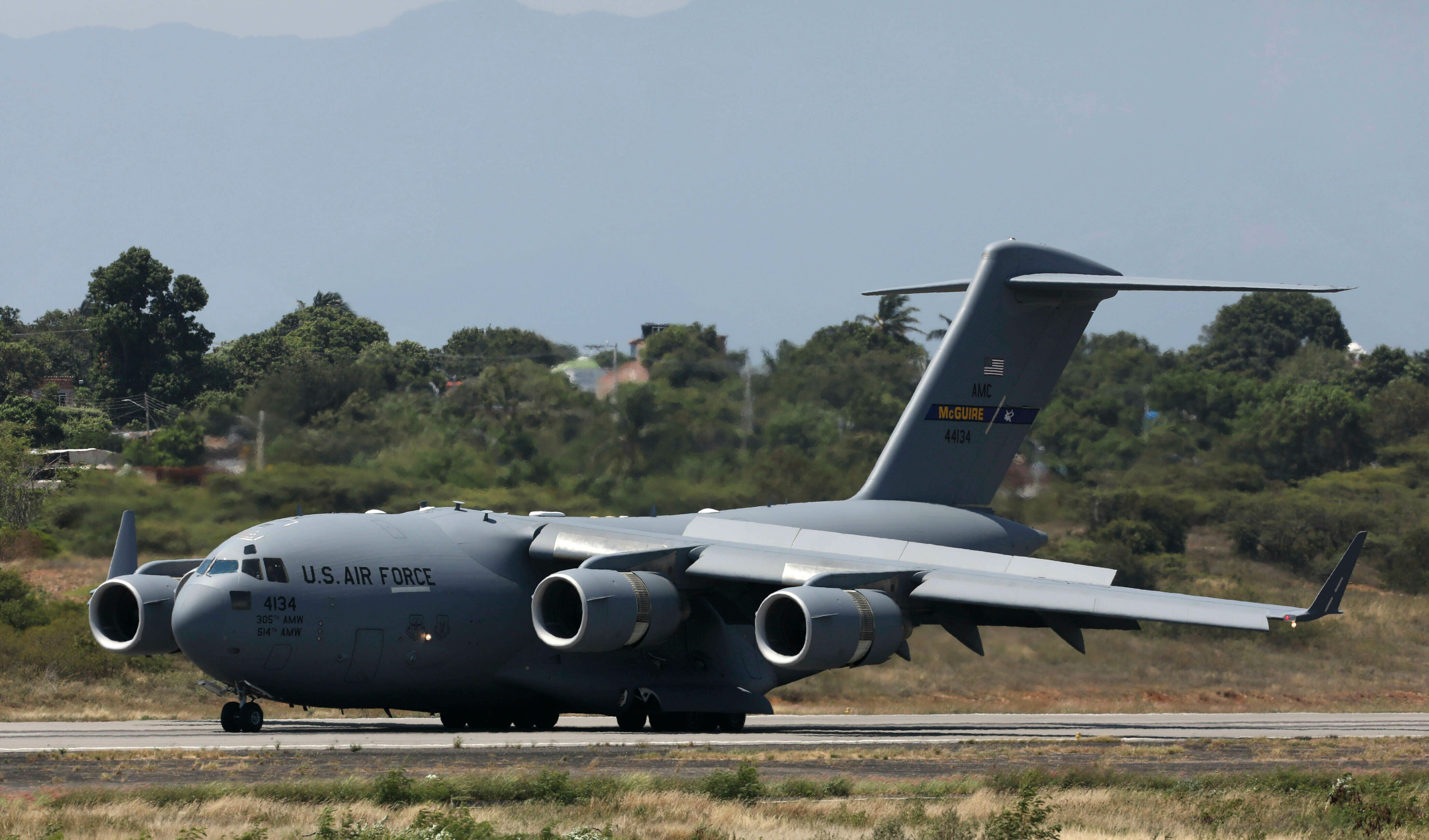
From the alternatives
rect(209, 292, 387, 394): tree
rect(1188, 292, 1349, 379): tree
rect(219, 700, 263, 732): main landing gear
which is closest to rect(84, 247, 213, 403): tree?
rect(209, 292, 387, 394): tree

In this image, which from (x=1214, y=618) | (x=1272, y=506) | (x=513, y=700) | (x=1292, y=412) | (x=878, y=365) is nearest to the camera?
(x=1214, y=618)

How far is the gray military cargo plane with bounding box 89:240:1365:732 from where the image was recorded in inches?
688

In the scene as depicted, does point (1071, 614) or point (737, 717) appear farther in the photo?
point (737, 717)

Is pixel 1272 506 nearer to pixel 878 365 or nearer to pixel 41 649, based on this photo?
pixel 878 365

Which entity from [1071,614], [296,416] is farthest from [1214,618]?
[296,416]

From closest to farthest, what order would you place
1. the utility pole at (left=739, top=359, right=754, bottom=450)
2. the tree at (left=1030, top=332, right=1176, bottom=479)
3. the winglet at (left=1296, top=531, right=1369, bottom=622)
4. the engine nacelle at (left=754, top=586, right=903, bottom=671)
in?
the winglet at (left=1296, top=531, right=1369, bottom=622), the engine nacelle at (left=754, top=586, right=903, bottom=671), the utility pole at (left=739, top=359, right=754, bottom=450), the tree at (left=1030, top=332, right=1176, bottom=479)

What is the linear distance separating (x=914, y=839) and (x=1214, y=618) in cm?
736

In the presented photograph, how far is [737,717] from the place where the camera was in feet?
67.8

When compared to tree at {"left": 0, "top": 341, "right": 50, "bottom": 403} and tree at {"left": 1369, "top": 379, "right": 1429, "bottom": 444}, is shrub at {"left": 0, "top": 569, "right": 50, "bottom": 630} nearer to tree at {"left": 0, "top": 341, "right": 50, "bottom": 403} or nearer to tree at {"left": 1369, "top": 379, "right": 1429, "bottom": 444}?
tree at {"left": 0, "top": 341, "right": 50, "bottom": 403}

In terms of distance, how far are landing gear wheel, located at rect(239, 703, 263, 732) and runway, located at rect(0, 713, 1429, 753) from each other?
3.9 inches

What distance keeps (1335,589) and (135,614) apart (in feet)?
46.1

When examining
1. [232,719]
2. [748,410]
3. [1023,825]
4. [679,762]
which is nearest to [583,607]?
[679,762]

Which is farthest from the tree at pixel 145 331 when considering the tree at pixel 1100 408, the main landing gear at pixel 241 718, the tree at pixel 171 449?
the main landing gear at pixel 241 718

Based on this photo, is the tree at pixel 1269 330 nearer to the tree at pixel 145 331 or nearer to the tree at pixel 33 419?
the tree at pixel 145 331
